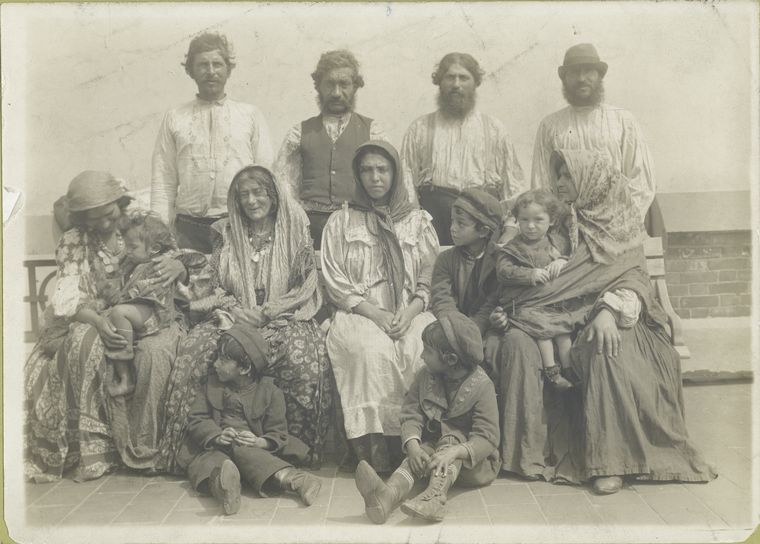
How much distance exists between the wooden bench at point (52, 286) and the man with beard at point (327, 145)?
544mm

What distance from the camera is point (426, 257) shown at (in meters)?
4.79

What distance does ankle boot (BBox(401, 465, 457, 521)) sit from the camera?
Result: 3.58 meters

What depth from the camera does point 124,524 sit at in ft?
12.6

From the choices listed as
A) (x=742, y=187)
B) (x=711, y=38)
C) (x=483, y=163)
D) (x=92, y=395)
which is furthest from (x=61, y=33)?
(x=742, y=187)

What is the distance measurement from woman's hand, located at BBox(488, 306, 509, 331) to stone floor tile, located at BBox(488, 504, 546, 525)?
1.03 meters

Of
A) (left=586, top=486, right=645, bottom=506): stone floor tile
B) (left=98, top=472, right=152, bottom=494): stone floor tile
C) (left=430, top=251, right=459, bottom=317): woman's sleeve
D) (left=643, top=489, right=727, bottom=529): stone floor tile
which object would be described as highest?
(left=430, top=251, right=459, bottom=317): woman's sleeve

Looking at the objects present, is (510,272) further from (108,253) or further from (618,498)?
(108,253)

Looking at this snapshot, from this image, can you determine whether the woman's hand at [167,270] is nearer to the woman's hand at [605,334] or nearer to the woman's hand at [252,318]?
Result: the woman's hand at [252,318]

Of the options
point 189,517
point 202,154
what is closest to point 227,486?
point 189,517

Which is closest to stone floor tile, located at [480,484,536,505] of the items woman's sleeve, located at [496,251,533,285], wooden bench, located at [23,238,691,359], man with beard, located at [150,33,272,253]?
woman's sleeve, located at [496,251,533,285]

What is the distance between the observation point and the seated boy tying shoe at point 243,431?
3916 millimetres

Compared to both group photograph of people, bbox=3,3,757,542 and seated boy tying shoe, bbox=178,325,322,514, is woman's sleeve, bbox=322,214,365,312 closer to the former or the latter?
group photograph of people, bbox=3,3,757,542

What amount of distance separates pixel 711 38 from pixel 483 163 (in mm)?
1721

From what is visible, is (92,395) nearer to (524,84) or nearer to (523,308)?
(523,308)
